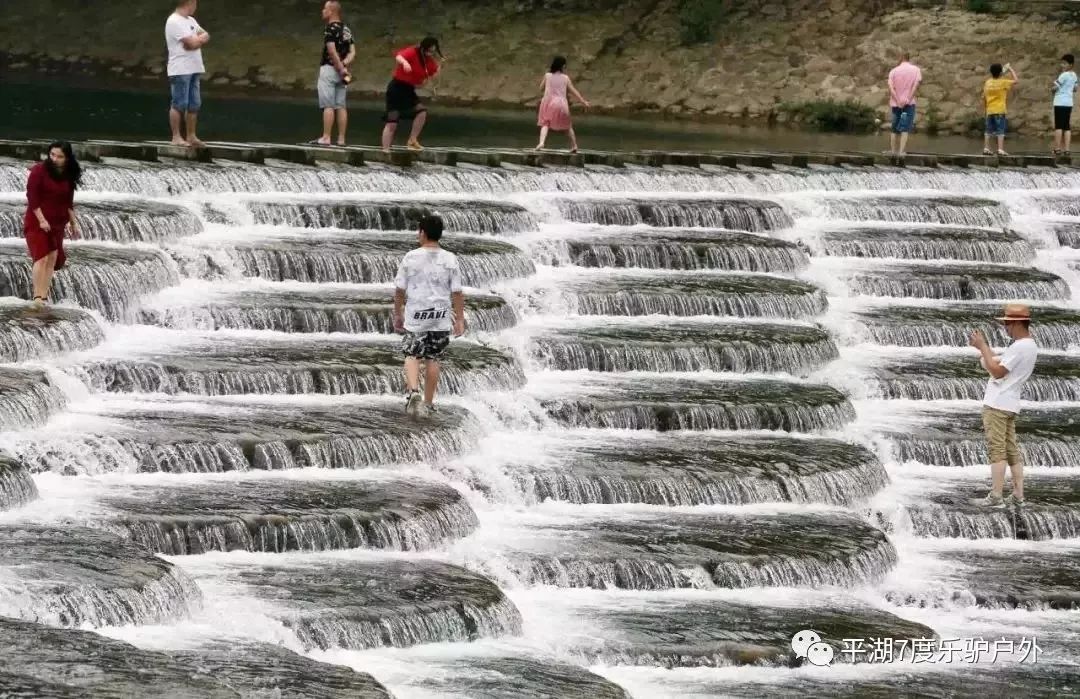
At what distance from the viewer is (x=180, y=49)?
1101 inches

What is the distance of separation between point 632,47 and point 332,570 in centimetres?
4018

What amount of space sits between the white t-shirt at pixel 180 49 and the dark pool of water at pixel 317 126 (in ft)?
24.7

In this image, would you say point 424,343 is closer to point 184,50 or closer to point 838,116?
point 184,50

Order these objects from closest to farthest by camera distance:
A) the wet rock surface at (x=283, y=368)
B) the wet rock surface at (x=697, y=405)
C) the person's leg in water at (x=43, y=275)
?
1. the wet rock surface at (x=283, y=368)
2. the person's leg in water at (x=43, y=275)
3. the wet rock surface at (x=697, y=405)

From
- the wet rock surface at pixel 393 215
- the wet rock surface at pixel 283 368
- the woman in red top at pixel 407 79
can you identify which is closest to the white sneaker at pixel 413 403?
the wet rock surface at pixel 283 368

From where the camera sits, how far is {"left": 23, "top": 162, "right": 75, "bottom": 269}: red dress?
22.5 meters

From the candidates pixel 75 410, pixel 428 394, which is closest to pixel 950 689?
pixel 428 394

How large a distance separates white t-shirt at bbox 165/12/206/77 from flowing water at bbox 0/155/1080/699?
4.14 feet

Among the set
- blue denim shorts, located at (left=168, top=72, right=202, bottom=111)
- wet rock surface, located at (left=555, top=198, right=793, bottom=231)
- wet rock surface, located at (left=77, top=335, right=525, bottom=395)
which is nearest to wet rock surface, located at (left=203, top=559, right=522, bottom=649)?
wet rock surface, located at (left=77, top=335, right=525, bottom=395)

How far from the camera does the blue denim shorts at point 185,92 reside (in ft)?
92.9

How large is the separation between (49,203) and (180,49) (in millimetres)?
5885

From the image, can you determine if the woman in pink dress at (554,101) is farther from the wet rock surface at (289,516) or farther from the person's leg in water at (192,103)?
the wet rock surface at (289,516)

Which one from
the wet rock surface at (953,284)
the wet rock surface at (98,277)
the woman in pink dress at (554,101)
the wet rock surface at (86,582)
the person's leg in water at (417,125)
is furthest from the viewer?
the woman in pink dress at (554,101)

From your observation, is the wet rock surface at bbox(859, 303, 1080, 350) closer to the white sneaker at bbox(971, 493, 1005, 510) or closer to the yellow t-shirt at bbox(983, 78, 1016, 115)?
the white sneaker at bbox(971, 493, 1005, 510)
